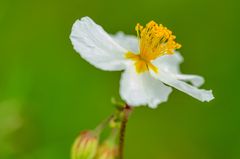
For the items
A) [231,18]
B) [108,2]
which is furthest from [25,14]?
[231,18]

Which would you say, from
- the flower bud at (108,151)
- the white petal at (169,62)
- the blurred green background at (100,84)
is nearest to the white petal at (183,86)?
the white petal at (169,62)

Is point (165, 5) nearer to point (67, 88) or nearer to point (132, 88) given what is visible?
point (67, 88)

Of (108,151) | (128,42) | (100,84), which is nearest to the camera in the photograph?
(108,151)

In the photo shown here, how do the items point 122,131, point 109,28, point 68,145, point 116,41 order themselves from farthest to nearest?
1. point 109,28
2. point 68,145
3. point 116,41
4. point 122,131

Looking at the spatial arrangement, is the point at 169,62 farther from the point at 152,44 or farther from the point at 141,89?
the point at 141,89

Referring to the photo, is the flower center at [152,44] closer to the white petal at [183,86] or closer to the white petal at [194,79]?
the white petal at [183,86]

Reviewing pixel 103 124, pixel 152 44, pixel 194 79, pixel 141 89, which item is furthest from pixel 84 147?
pixel 194 79
